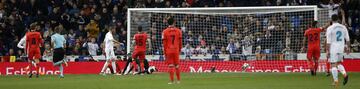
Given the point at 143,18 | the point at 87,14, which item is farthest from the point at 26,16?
the point at 143,18

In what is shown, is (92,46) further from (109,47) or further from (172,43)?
(172,43)

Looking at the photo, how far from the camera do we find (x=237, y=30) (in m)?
32.9

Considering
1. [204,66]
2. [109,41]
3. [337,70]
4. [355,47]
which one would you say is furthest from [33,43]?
[355,47]

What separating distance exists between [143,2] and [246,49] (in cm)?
776

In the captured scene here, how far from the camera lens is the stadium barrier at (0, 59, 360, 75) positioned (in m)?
32.8

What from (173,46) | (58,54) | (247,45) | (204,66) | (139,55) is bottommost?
(204,66)

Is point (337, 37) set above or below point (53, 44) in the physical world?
above

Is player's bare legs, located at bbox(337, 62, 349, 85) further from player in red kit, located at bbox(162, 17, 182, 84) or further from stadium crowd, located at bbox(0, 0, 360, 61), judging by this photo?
stadium crowd, located at bbox(0, 0, 360, 61)

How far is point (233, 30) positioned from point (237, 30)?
0.74ft

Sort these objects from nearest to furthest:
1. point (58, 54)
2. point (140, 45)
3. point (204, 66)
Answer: point (58, 54) → point (140, 45) → point (204, 66)

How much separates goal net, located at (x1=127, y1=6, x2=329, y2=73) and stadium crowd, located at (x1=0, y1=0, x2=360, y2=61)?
51mm

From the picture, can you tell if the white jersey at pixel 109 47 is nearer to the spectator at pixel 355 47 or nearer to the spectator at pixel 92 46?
the spectator at pixel 92 46

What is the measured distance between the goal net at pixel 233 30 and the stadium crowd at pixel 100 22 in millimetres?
51

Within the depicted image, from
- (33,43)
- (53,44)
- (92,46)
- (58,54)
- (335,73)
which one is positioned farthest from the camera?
(92,46)
